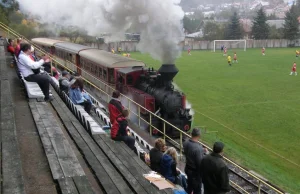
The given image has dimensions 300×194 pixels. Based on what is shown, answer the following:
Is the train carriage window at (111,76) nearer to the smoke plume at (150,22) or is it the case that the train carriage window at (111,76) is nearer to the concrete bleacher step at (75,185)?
the smoke plume at (150,22)

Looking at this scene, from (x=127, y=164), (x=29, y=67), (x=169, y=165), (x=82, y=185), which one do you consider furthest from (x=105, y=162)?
(x=29, y=67)

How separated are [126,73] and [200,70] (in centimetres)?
2421

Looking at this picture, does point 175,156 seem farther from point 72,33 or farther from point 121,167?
point 72,33

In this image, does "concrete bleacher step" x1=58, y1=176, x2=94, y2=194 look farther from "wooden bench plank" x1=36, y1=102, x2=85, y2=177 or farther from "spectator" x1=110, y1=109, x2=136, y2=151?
"spectator" x1=110, y1=109, x2=136, y2=151

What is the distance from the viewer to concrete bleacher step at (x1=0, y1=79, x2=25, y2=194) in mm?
4129

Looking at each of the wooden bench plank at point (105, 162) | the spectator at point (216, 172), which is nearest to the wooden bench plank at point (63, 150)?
the wooden bench plank at point (105, 162)

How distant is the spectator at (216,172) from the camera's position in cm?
529

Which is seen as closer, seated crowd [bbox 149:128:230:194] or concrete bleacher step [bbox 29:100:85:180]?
concrete bleacher step [bbox 29:100:85:180]

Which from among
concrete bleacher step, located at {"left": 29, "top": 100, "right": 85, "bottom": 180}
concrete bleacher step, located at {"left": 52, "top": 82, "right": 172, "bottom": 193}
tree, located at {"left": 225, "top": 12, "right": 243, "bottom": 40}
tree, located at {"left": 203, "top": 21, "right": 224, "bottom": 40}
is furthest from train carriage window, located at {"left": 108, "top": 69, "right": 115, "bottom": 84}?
tree, located at {"left": 203, "top": 21, "right": 224, "bottom": 40}

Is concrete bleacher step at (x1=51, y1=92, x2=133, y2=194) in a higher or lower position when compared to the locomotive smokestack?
lower

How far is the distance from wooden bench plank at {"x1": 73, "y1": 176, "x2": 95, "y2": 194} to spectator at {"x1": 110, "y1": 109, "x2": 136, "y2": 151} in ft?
9.21

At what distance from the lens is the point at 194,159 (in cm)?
638

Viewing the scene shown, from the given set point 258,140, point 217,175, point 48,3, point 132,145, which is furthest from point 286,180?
point 48,3

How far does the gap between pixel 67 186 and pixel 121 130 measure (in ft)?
10.4
